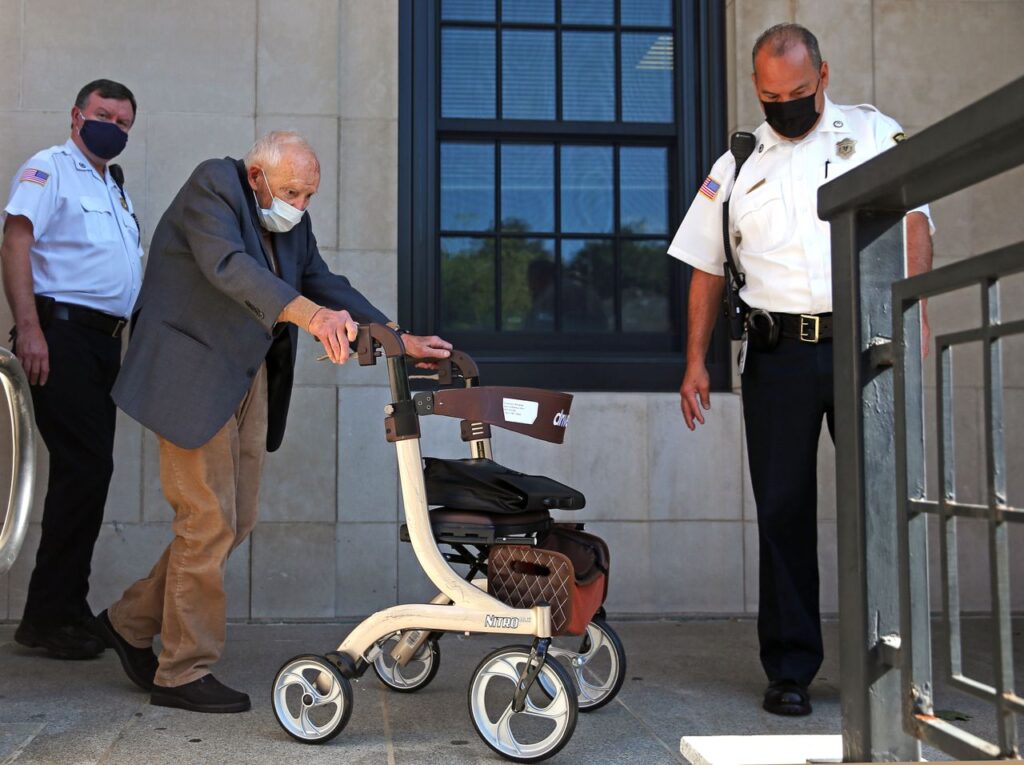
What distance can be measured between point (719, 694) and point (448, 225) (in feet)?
8.55

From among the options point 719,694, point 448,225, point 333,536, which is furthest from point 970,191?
point 333,536

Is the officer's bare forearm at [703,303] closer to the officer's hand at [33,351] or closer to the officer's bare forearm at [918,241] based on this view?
the officer's bare forearm at [918,241]

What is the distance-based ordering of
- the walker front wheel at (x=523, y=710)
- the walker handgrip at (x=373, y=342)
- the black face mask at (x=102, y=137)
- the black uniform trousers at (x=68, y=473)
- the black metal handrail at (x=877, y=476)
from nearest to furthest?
1. the black metal handrail at (x=877, y=476)
2. the walker front wheel at (x=523, y=710)
3. the walker handgrip at (x=373, y=342)
4. the black uniform trousers at (x=68, y=473)
5. the black face mask at (x=102, y=137)

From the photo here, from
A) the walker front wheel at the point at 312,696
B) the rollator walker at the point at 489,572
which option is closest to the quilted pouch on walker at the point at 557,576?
the rollator walker at the point at 489,572

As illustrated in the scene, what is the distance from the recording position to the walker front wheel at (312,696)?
9.90 feet

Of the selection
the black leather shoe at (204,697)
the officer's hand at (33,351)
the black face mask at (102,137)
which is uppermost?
the black face mask at (102,137)

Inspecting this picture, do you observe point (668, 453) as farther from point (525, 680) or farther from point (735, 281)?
point (525, 680)

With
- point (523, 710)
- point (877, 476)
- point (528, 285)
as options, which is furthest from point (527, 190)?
point (877, 476)

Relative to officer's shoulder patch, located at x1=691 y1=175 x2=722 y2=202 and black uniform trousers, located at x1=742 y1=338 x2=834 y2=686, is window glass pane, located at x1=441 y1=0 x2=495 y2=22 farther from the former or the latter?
black uniform trousers, located at x1=742 y1=338 x2=834 y2=686

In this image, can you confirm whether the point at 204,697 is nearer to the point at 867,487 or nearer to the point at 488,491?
the point at 488,491

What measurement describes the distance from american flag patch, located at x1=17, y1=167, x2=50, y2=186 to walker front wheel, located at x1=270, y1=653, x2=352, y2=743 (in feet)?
7.41

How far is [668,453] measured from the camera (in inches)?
202

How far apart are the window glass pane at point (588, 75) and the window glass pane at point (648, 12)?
0.15 m

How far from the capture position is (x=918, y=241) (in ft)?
11.8
